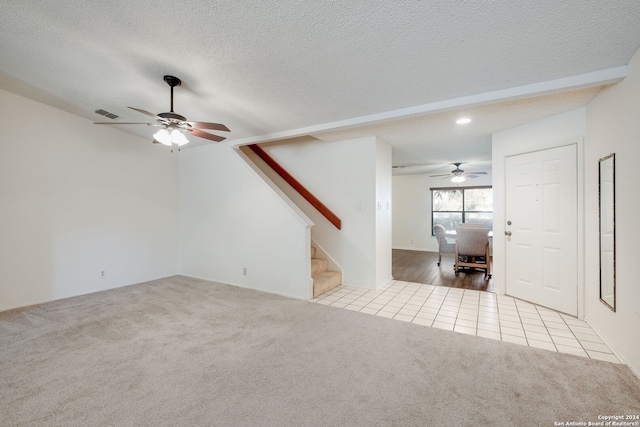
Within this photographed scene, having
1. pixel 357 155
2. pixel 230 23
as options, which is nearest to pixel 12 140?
pixel 230 23

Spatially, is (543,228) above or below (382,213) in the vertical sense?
below

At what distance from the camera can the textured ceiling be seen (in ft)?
5.77

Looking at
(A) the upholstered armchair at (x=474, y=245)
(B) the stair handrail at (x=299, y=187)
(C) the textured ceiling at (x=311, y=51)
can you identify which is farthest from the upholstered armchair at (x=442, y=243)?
(C) the textured ceiling at (x=311, y=51)

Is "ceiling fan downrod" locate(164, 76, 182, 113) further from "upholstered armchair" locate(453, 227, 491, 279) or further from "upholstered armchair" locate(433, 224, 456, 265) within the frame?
"upholstered armchair" locate(433, 224, 456, 265)

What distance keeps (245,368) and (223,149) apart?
12.1 feet

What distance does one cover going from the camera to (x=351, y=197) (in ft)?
14.7

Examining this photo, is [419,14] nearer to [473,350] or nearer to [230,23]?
[230,23]

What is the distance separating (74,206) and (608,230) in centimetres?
664

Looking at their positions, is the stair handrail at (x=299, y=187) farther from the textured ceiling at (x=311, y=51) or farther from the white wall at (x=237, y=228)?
the textured ceiling at (x=311, y=51)

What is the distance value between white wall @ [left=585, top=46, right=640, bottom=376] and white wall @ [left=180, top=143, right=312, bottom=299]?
313 cm

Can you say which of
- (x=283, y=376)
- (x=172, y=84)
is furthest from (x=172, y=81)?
(x=283, y=376)

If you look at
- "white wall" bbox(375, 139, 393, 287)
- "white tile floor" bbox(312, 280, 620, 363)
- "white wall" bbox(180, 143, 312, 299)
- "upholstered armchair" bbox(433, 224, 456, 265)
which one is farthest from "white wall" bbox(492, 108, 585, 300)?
"white wall" bbox(180, 143, 312, 299)

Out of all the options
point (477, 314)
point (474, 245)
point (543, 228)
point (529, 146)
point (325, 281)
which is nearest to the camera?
point (477, 314)

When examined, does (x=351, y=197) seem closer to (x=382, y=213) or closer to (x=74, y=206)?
(x=382, y=213)
